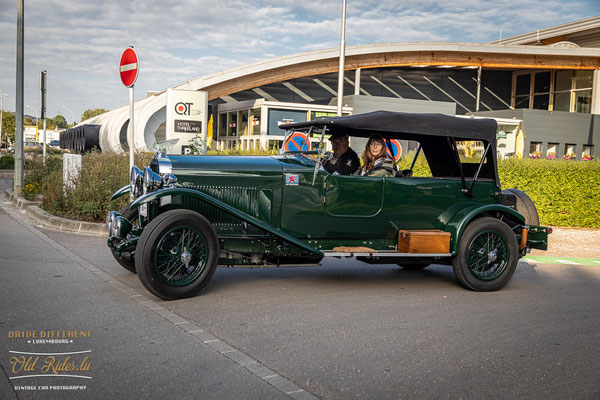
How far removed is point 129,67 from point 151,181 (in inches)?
174

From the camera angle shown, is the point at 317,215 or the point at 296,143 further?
the point at 296,143

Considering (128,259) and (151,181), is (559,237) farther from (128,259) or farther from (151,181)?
(151,181)

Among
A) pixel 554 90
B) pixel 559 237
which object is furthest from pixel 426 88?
pixel 559 237

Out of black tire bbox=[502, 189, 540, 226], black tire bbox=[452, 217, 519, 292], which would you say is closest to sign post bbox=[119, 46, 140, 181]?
black tire bbox=[452, 217, 519, 292]

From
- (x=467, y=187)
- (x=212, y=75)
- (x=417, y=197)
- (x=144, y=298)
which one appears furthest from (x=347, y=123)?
(x=212, y=75)

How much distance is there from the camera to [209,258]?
5.58 metres

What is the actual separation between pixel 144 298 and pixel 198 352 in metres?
1.67

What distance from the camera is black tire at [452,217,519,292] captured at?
649cm

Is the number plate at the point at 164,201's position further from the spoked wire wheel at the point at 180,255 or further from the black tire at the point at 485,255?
the black tire at the point at 485,255

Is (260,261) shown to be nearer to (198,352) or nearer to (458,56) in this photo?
(198,352)

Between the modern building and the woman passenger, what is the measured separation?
63.0 feet

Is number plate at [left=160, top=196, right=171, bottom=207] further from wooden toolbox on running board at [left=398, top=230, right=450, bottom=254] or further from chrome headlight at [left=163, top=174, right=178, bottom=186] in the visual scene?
wooden toolbox on running board at [left=398, top=230, right=450, bottom=254]

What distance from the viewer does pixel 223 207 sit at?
565 centimetres

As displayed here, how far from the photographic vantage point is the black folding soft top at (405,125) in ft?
20.9
